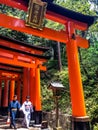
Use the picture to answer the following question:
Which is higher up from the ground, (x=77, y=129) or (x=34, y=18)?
(x=34, y=18)

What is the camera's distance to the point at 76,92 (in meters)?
8.77

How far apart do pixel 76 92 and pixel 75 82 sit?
0.40 metres

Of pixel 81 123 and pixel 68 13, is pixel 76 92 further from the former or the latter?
pixel 68 13

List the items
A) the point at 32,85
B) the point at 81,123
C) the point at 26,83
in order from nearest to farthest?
the point at 81,123 < the point at 32,85 < the point at 26,83

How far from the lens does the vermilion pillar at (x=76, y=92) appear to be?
8414mm

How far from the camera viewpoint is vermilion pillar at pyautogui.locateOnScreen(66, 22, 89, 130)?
8.41 metres

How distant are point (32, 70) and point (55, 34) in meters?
5.91

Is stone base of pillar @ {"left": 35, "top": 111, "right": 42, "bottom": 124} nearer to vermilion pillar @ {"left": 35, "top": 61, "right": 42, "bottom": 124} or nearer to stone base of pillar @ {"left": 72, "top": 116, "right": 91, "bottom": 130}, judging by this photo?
vermilion pillar @ {"left": 35, "top": 61, "right": 42, "bottom": 124}

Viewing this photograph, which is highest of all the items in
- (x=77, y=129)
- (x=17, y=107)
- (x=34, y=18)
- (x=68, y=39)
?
(x=34, y=18)

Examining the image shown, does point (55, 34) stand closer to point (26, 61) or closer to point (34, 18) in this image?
point (34, 18)

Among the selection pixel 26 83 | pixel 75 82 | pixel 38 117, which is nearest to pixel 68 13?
pixel 75 82

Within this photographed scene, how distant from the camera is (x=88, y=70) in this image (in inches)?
664

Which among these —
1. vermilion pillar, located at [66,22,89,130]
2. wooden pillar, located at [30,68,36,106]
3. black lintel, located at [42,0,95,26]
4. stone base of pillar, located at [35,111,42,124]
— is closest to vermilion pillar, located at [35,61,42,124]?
stone base of pillar, located at [35,111,42,124]

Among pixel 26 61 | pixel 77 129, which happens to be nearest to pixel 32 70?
pixel 26 61
